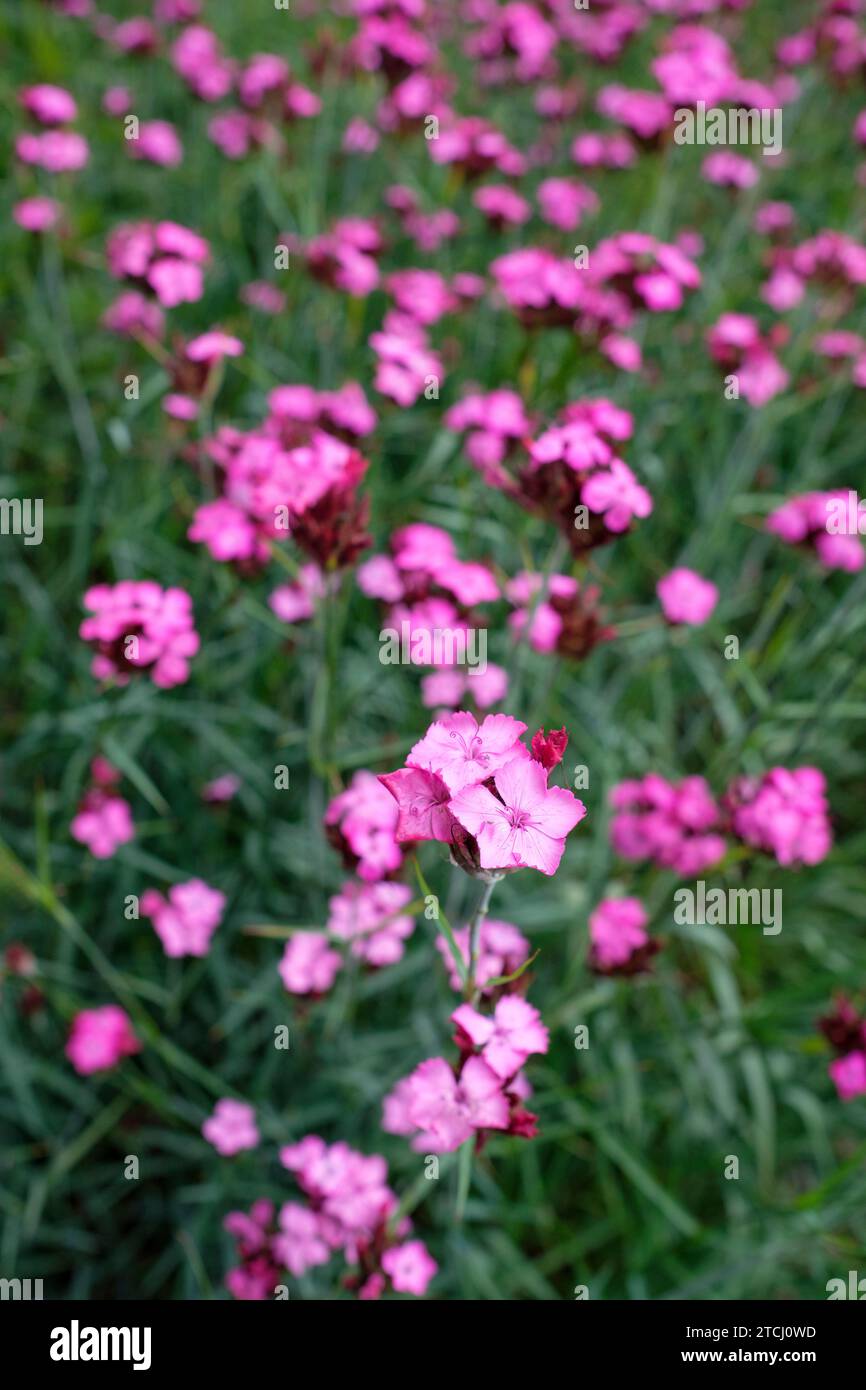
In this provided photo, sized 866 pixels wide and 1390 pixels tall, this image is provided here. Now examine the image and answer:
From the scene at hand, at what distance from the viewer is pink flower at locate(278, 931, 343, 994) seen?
4.67 ft

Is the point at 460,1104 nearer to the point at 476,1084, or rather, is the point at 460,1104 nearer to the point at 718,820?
the point at 476,1084

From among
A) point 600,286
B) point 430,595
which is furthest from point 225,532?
point 600,286

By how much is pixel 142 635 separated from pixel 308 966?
1.66 ft

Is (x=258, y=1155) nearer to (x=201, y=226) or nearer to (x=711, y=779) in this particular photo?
(x=711, y=779)

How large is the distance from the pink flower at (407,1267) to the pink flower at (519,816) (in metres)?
0.71

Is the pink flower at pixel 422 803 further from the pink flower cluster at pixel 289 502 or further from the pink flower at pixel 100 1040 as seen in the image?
the pink flower at pixel 100 1040

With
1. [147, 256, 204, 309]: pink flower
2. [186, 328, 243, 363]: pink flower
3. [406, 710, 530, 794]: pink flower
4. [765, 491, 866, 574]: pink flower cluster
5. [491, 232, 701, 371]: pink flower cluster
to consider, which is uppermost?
[491, 232, 701, 371]: pink flower cluster

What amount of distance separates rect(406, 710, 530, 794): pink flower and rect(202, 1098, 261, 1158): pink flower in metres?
0.92

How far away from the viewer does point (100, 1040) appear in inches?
62.7

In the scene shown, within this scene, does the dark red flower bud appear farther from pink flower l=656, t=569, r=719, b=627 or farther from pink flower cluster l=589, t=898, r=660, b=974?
pink flower l=656, t=569, r=719, b=627

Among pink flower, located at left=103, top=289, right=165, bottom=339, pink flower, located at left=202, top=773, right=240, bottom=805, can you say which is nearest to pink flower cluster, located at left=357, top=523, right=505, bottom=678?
pink flower, located at left=202, top=773, right=240, bottom=805

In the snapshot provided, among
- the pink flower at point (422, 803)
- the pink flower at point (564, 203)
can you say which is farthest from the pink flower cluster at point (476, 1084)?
the pink flower at point (564, 203)
